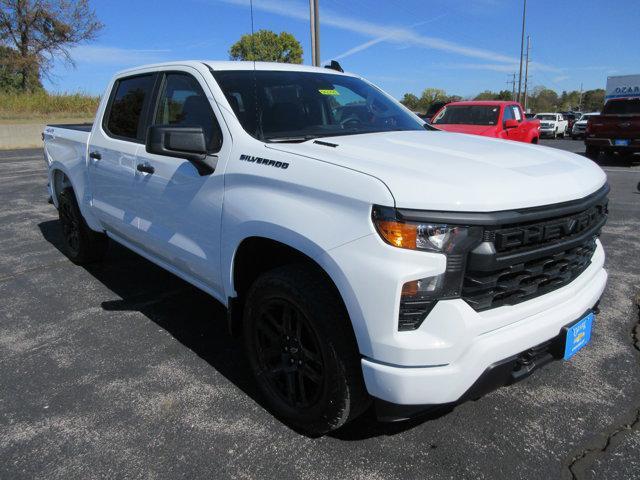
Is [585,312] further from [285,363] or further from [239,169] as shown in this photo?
[239,169]

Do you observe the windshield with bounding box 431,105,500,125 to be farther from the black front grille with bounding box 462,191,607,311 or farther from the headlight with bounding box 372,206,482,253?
the headlight with bounding box 372,206,482,253

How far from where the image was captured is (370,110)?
3.62 m

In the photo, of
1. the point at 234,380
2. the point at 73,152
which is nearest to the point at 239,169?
the point at 234,380

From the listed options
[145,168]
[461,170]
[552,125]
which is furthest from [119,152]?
[552,125]

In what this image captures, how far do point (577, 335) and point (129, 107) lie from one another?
3519mm

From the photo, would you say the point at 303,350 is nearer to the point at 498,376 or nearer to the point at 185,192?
the point at 498,376

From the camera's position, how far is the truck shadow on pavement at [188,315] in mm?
2699

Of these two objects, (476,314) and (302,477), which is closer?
(476,314)

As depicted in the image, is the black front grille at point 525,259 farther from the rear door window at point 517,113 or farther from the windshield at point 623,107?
the windshield at point 623,107

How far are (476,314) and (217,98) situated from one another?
193 cm

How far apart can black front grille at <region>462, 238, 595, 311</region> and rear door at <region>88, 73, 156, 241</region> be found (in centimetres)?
262

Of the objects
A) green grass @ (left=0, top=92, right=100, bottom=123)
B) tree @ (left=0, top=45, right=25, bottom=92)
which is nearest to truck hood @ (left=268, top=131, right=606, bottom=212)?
green grass @ (left=0, top=92, right=100, bottom=123)

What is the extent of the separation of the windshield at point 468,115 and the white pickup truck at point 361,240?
366 inches

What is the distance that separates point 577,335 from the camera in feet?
7.83
